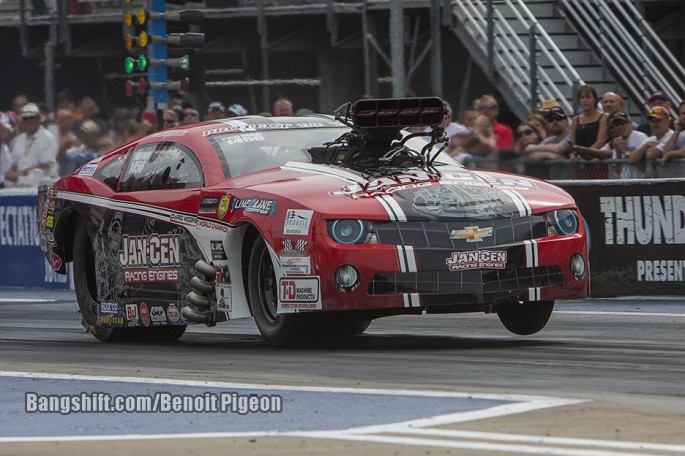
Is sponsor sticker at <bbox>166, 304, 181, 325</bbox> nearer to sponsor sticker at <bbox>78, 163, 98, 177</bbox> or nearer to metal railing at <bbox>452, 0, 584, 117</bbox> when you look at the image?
sponsor sticker at <bbox>78, 163, 98, 177</bbox>

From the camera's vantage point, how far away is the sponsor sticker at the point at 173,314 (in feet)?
35.1

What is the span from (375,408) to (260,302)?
9.63ft

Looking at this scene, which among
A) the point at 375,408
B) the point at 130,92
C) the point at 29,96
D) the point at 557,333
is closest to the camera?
the point at 375,408

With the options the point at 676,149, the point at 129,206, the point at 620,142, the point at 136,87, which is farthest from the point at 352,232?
the point at 136,87

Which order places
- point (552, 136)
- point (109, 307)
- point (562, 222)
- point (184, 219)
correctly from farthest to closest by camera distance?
point (552, 136) < point (109, 307) < point (184, 219) < point (562, 222)

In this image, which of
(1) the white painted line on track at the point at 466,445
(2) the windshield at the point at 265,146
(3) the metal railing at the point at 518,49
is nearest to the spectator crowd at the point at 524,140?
(2) the windshield at the point at 265,146

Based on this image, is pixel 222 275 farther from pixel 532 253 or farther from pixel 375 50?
pixel 375 50

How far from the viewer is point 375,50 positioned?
2561 centimetres

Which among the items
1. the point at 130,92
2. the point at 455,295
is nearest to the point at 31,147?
the point at 130,92

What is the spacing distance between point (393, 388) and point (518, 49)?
15757 mm

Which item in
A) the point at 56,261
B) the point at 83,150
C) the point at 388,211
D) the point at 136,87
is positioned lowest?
the point at 56,261

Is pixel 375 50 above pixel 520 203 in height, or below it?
above

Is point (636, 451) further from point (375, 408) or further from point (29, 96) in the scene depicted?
point (29, 96)

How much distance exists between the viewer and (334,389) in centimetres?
788
